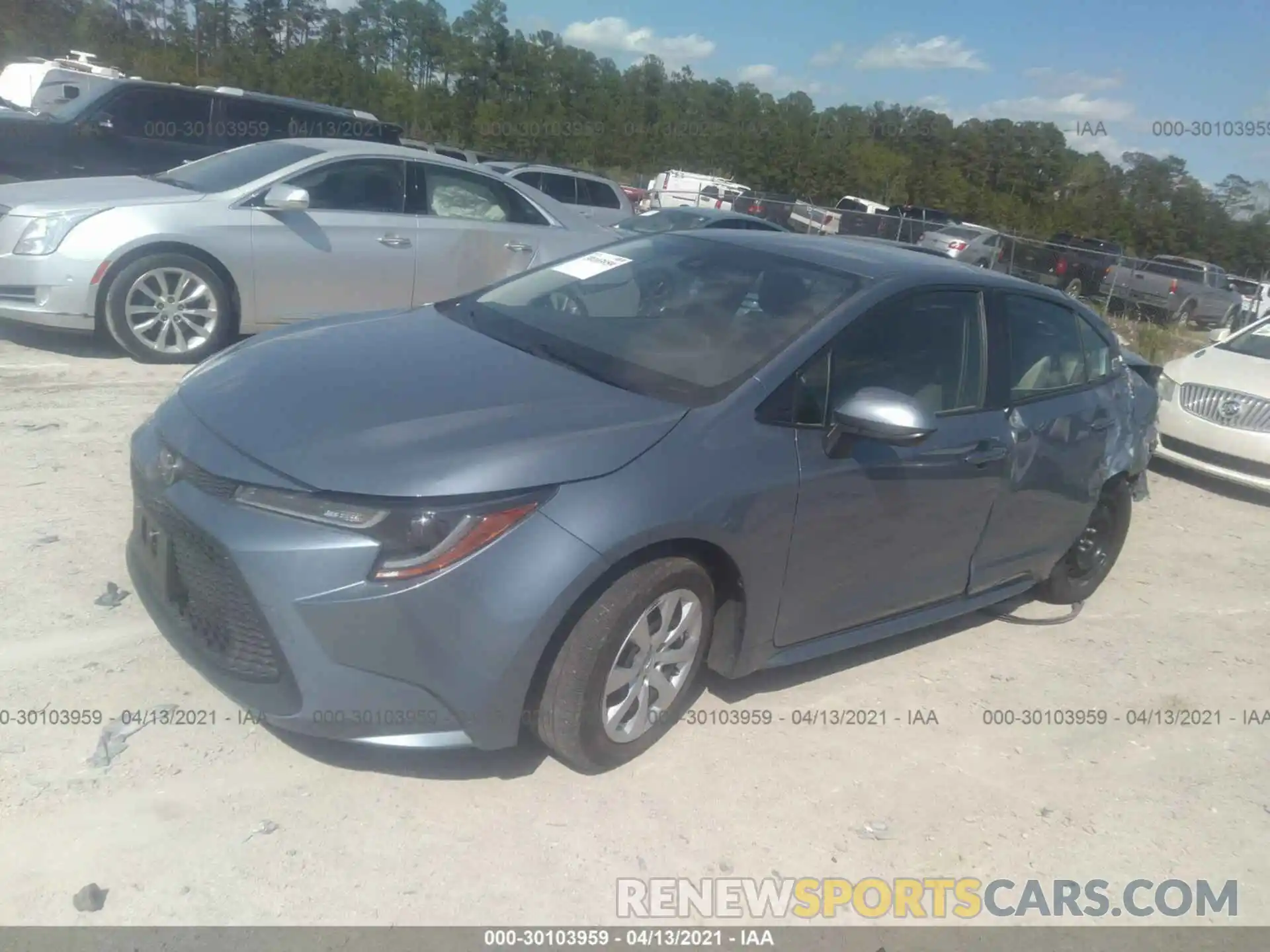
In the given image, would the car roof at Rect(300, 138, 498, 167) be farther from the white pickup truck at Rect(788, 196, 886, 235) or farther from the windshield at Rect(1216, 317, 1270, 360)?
the white pickup truck at Rect(788, 196, 886, 235)

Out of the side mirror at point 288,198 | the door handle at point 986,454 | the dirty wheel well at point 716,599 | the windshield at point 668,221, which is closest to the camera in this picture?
the dirty wheel well at point 716,599

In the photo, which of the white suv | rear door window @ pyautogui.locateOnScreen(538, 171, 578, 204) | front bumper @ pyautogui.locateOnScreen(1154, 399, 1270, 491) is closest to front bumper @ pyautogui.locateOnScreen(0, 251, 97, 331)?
front bumper @ pyautogui.locateOnScreen(1154, 399, 1270, 491)

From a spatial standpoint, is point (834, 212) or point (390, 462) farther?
point (834, 212)

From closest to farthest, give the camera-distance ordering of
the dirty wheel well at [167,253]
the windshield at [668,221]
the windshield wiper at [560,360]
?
the windshield wiper at [560,360], the dirty wheel well at [167,253], the windshield at [668,221]

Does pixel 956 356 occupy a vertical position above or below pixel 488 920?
above

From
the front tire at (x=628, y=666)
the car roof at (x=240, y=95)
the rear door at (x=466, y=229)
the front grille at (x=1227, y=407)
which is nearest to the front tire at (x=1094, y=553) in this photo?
the front tire at (x=628, y=666)

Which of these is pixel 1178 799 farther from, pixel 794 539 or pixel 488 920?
pixel 488 920

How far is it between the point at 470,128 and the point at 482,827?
124ft

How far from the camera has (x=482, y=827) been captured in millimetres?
3088

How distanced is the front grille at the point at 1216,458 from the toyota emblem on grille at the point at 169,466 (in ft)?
24.8

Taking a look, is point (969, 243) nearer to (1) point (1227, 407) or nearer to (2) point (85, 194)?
(1) point (1227, 407)

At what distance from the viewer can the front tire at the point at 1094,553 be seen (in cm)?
538

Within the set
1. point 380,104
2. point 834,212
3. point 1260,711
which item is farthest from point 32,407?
point 380,104

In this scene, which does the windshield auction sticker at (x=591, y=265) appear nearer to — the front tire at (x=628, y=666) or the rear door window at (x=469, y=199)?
the front tire at (x=628, y=666)
